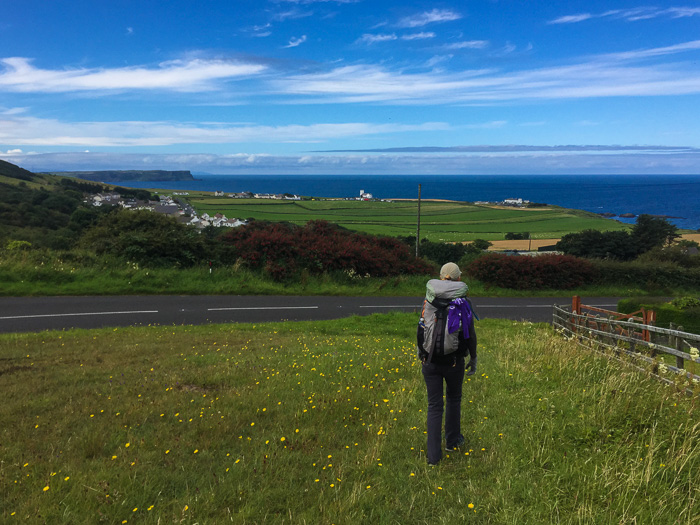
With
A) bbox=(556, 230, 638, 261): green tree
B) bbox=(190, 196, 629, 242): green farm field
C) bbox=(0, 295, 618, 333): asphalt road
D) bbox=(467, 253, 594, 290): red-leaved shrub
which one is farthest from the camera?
bbox=(190, 196, 629, 242): green farm field

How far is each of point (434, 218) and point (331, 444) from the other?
352 ft

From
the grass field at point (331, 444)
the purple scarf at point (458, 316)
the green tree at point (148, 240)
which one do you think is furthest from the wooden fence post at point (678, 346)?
the green tree at point (148, 240)

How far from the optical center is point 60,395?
6.82 m

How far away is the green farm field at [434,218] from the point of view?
84.7 metres

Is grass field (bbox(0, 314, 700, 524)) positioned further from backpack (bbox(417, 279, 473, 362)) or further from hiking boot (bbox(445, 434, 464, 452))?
backpack (bbox(417, 279, 473, 362))

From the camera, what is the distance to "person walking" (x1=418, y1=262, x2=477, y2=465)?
188 inches

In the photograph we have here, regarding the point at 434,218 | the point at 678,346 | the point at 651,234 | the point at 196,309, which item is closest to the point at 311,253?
the point at 196,309

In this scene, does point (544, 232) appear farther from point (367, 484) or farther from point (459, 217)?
point (367, 484)

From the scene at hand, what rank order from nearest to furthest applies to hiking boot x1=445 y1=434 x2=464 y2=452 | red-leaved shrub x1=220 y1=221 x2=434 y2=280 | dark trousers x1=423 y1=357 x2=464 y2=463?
dark trousers x1=423 y1=357 x2=464 y2=463
hiking boot x1=445 y1=434 x2=464 y2=452
red-leaved shrub x1=220 y1=221 x2=434 y2=280

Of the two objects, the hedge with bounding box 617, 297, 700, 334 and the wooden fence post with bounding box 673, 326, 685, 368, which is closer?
the wooden fence post with bounding box 673, 326, 685, 368

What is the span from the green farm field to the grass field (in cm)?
6651

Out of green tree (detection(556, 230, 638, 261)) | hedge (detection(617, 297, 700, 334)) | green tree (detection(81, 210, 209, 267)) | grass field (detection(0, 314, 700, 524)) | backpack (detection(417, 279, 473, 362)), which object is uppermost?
backpack (detection(417, 279, 473, 362))

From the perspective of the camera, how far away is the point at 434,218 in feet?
361

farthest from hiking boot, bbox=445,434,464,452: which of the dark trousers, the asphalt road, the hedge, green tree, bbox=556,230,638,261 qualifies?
green tree, bbox=556,230,638,261
